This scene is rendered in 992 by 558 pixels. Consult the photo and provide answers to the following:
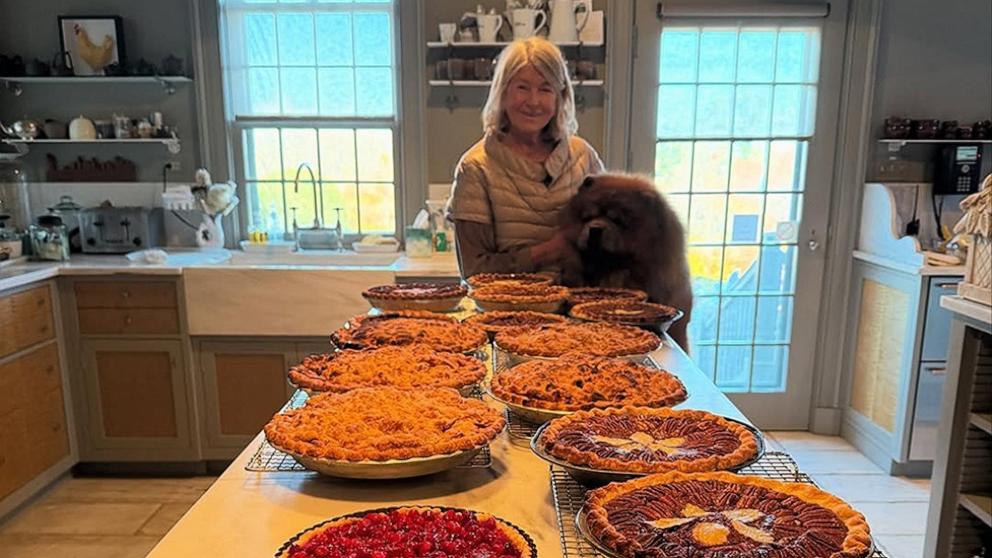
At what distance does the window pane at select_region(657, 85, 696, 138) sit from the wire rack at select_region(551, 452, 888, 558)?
2.66 meters

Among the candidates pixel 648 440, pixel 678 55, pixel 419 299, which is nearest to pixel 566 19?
pixel 678 55

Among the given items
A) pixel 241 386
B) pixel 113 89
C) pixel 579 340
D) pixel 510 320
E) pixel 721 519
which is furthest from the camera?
pixel 113 89

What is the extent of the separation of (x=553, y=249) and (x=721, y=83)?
1899 mm

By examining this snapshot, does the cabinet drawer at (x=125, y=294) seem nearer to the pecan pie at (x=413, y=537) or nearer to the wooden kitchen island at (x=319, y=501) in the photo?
the wooden kitchen island at (x=319, y=501)

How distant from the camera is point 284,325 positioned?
3.13m

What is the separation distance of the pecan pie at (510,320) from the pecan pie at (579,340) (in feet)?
0.30

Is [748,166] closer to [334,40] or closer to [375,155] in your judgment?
[375,155]

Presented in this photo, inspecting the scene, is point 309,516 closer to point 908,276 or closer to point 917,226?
point 908,276

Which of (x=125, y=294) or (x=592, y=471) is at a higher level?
(x=592, y=471)

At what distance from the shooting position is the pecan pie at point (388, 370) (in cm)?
130

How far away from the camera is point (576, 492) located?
3.27 feet

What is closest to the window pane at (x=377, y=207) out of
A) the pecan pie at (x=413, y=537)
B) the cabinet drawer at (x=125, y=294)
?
the cabinet drawer at (x=125, y=294)

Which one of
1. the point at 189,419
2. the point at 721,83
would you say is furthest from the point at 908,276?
the point at 189,419

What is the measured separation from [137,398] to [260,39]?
189cm
